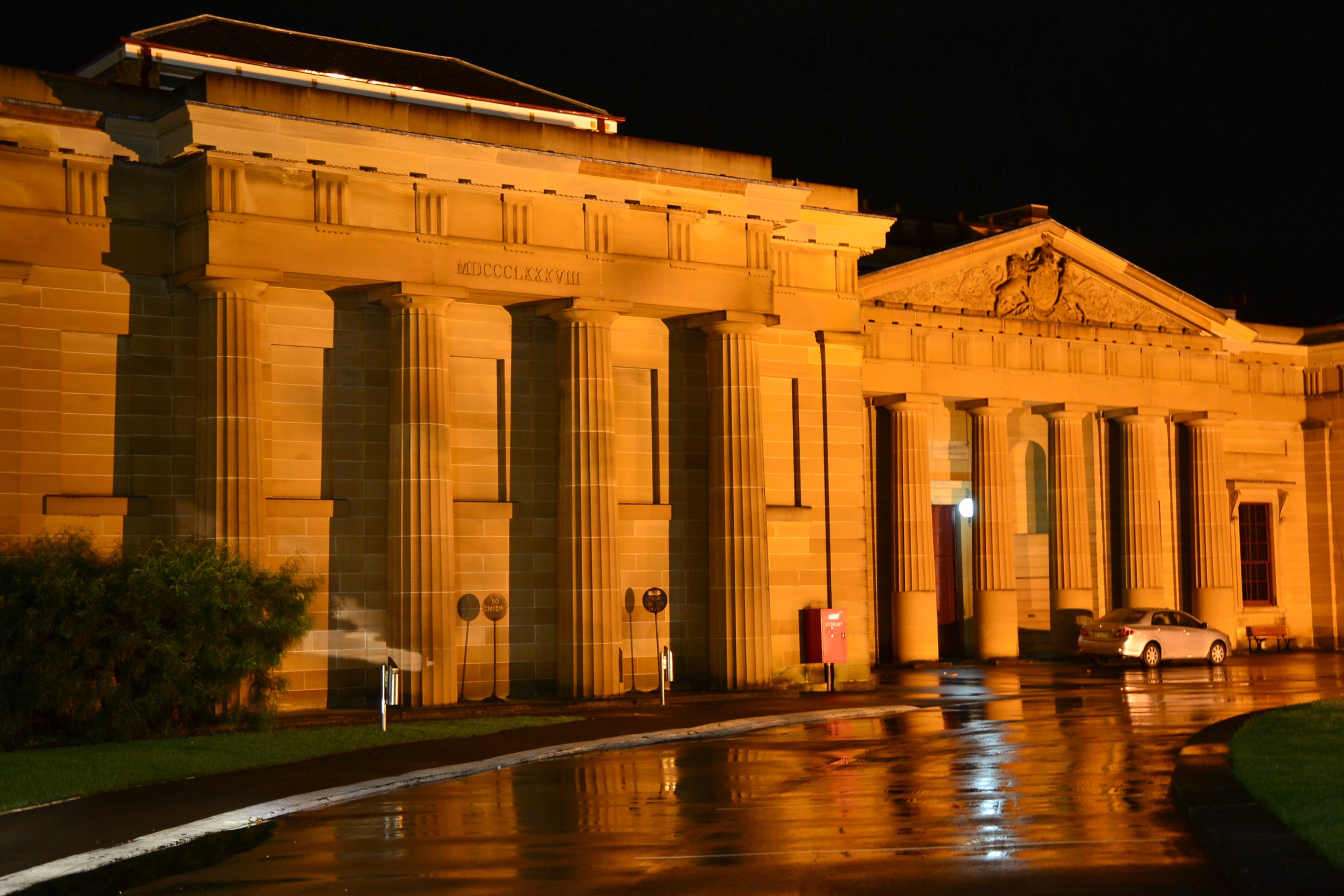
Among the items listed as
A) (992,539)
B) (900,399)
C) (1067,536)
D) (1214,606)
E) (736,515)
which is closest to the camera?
(736,515)

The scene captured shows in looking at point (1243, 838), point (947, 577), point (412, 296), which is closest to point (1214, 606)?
point (947, 577)

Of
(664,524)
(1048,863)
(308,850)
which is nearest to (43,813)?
(308,850)

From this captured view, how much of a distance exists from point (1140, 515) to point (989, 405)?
659 centimetres

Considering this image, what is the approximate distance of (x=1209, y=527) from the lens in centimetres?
5097

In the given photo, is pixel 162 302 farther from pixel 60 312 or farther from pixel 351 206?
pixel 351 206

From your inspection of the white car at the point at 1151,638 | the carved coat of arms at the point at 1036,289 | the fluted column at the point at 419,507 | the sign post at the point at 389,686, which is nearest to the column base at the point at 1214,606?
the white car at the point at 1151,638

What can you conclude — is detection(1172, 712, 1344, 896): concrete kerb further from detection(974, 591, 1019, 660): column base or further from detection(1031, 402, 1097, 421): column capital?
detection(1031, 402, 1097, 421): column capital

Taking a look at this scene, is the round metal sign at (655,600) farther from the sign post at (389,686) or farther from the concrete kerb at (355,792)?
the sign post at (389,686)

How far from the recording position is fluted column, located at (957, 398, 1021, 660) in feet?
151

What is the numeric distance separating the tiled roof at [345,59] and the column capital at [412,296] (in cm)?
591

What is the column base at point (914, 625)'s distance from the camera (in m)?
43.9

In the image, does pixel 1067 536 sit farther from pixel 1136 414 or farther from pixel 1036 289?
pixel 1036 289

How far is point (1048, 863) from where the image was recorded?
12.5m

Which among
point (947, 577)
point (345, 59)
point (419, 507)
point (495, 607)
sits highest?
point (345, 59)
